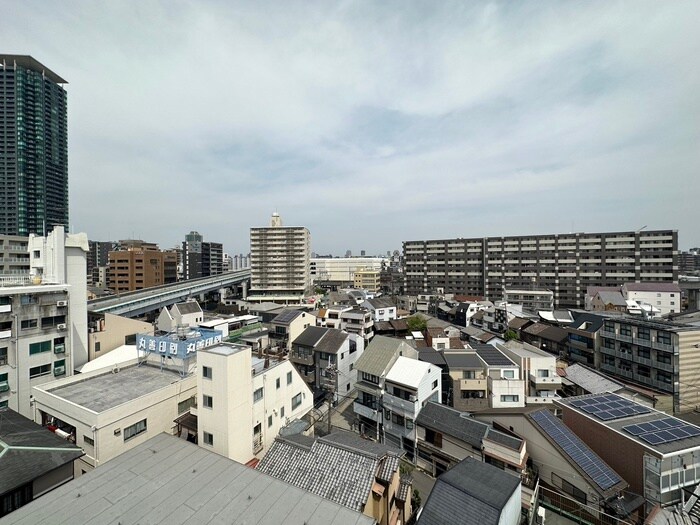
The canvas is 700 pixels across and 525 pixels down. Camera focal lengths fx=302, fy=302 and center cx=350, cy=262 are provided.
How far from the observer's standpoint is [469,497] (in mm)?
14211

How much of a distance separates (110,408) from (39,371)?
48.5 feet

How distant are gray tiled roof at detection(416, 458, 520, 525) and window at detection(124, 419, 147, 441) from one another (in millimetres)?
17801

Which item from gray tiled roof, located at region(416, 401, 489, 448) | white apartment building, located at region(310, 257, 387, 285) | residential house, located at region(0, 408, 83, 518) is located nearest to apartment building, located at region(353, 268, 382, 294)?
white apartment building, located at region(310, 257, 387, 285)

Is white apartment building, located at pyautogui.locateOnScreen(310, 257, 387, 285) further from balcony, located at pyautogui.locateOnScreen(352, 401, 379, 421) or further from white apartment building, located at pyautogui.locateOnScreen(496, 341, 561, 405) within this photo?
balcony, located at pyautogui.locateOnScreen(352, 401, 379, 421)

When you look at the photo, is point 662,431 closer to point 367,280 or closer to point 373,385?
point 373,385

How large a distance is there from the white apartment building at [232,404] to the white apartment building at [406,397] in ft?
34.0

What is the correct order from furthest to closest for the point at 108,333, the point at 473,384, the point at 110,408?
the point at 108,333 → the point at 473,384 → the point at 110,408

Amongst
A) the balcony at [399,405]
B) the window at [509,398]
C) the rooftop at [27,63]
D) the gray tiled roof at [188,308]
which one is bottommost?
the window at [509,398]

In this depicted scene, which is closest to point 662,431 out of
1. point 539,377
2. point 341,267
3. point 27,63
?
point 539,377

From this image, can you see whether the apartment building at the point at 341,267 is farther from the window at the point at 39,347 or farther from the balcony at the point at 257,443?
the balcony at the point at 257,443

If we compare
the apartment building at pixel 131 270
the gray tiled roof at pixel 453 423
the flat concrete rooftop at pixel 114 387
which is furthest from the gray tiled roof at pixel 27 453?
the apartment building at pixel 131 270

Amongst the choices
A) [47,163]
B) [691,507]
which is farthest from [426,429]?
[47,163]

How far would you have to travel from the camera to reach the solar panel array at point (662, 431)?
1753 cm

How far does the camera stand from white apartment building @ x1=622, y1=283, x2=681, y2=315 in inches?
2427
